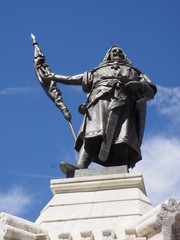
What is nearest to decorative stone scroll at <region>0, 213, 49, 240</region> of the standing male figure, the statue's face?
the standing male figure

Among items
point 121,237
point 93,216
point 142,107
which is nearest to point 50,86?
point 142,107

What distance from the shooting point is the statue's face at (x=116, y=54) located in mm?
9578

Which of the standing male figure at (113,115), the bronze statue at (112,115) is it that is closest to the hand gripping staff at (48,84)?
the bronze statue at (112,115)

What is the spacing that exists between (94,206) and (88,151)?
163 centimetres

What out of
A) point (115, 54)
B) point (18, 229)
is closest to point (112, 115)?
point (115, 54)

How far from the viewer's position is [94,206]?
704 cm

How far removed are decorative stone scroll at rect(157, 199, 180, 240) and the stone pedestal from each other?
2.28 feet

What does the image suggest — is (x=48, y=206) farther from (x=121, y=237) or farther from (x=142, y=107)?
(x=142, y=107)

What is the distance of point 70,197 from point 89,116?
1.77 meters

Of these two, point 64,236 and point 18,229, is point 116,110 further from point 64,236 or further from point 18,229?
point 18,229

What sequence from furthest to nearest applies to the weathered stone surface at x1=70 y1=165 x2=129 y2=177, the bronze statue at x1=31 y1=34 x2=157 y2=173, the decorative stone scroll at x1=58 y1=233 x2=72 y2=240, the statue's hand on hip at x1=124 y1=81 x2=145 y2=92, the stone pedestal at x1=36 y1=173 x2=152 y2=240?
the statue's hand on hip at x1=124 y1=81 x2=145 y2=92 < the bronze statue at x1=31 y1=34 x2=157 y2=173 < the weathered stone surface at x1=70 y1=165 x2=129 y2=177 < the stone pedestal at x1=36 y1=173 x2=152 y2=240 < the decorative stone scroll at x1=58 y1=233 x2=72 y2=240

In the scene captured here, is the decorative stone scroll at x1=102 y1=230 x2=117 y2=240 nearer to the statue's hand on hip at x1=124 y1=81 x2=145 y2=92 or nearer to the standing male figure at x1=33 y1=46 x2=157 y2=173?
the standing male figure at x1=33 y1=46 x2=157 y2=173

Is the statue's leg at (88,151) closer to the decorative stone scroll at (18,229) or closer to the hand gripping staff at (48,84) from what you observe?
the hand gripping staff at (48,84)

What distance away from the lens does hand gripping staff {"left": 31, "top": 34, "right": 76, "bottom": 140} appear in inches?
370
